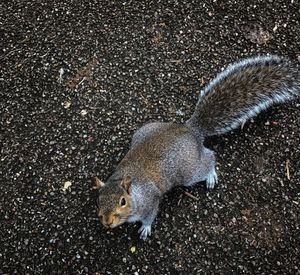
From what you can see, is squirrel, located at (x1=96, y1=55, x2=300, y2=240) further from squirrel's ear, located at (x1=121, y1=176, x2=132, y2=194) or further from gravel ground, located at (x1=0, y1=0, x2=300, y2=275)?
gravel ground, located at (x1=0, y1=0, x2=300, y2=275)

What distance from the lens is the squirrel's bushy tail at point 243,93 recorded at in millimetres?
2525

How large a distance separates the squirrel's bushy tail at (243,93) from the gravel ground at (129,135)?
0.75 feet

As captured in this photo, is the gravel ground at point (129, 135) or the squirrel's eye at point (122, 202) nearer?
the squirrel's eye at point (122, 202)

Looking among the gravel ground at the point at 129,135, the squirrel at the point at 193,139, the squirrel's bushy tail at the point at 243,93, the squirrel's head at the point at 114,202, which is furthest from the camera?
the squirrel's bushy tail at the point at 243,93

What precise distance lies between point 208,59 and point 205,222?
49.6 inches

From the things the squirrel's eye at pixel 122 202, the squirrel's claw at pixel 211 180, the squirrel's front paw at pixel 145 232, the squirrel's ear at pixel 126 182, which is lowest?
the squirrel's front paw at pixel 145 232

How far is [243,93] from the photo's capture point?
254 cm

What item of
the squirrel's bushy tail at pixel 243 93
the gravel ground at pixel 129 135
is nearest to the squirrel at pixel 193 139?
the squirrel's bushy tail at pixel 243 93

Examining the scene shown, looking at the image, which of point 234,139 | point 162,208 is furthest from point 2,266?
point 234,139

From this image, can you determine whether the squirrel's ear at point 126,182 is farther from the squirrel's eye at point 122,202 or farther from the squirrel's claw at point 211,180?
the squirrel's claw at point 211,180

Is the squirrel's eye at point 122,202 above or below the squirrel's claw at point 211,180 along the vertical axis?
above

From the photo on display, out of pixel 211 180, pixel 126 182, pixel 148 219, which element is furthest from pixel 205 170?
pixel 126 182

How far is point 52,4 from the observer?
11.4ft

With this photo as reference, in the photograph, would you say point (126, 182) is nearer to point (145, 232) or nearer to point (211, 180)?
point (145, 232)
